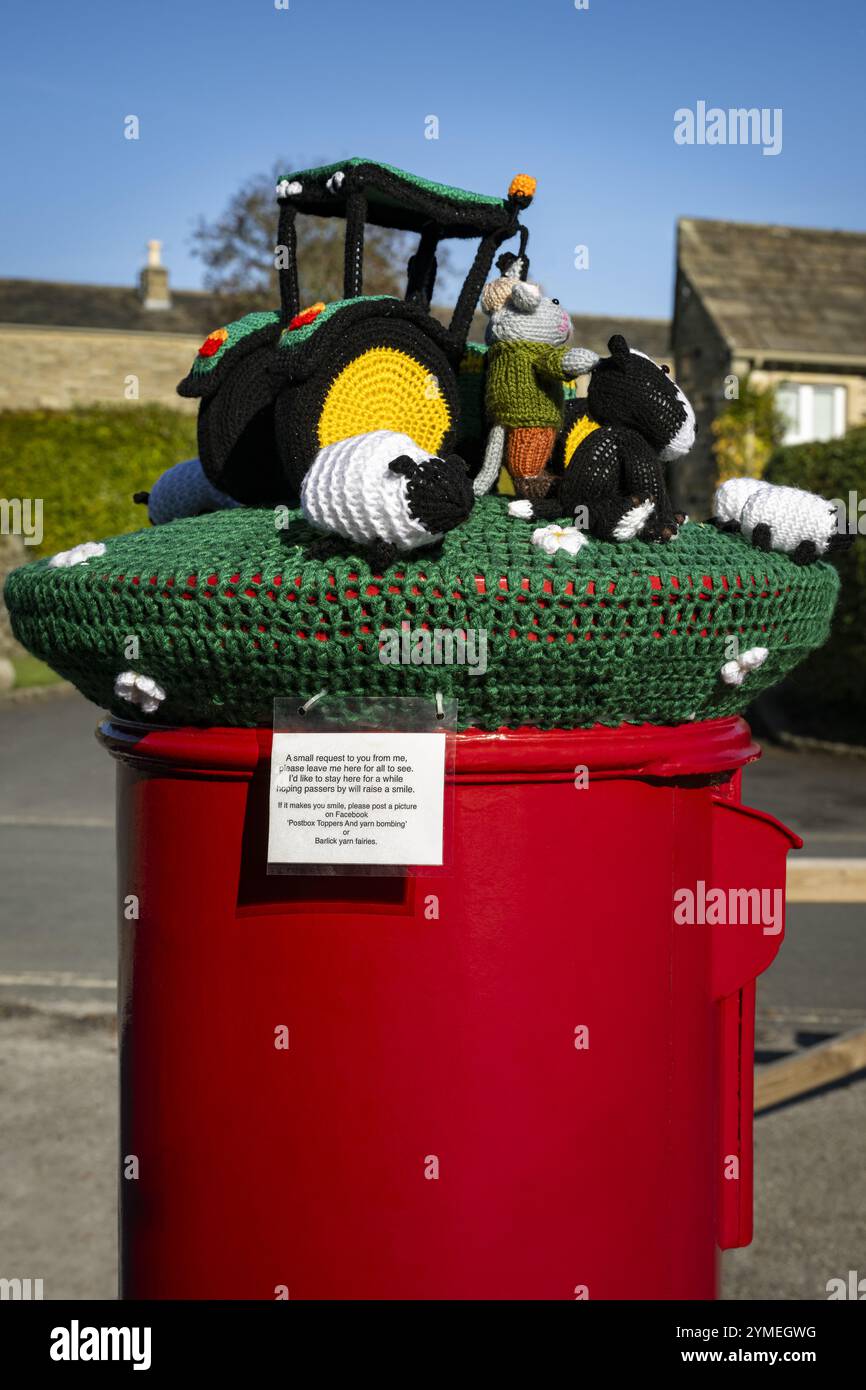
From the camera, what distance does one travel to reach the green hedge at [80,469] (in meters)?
15.4

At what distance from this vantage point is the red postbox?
4.88 ft

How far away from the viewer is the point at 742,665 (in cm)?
157

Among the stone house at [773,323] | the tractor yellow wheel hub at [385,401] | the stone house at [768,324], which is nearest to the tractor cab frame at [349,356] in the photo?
the tractor yellow wheel hub at [385,401]

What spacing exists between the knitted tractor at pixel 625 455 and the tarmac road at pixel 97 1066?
2.44 metres

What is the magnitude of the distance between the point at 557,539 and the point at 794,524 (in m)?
0.39

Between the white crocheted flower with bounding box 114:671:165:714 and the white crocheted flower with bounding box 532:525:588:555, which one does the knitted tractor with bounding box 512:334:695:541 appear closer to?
the white crocheted flower with bounding box 532:525:588:555

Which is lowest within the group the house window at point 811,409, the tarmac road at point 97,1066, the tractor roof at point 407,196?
Result: the tarmac road at point 97,1066

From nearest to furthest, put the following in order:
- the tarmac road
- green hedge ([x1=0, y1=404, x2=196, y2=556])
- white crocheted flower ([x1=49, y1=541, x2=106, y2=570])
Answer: white crocheted flower ([x1=49, y1=541, x2=106, y2=570]), the tarmac road, green hedge ([x1=0, y1=404, x2=196, y2=556])

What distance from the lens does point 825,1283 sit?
3307 millimetres

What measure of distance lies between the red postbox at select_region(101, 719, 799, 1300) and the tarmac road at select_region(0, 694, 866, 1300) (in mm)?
1982

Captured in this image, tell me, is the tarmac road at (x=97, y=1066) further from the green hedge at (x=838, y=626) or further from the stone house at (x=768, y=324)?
the stone house at (x=768, y=324)

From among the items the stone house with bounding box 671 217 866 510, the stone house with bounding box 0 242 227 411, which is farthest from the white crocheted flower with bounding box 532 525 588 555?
→ the stone house with bounding box 0 242 227 411

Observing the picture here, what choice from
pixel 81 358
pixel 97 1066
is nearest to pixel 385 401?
pixel 97 1066

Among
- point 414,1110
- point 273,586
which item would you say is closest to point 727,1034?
point 414,1110
